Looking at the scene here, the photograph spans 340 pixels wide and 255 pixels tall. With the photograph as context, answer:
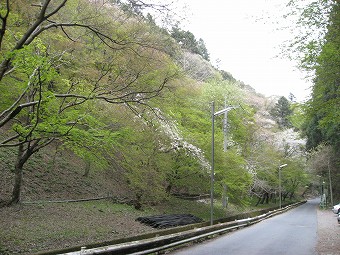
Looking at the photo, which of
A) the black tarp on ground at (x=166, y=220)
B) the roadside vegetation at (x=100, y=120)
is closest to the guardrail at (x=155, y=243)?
the black tarp on ground at (x=166, y=220)

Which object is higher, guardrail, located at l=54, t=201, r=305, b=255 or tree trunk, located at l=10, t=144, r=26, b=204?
tree trunk, located at l=10, t=144, r=26, b=204

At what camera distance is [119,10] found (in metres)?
10.7

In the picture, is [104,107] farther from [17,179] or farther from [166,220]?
[166,220]

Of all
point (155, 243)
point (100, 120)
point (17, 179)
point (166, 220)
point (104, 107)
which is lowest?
point (166, 220)

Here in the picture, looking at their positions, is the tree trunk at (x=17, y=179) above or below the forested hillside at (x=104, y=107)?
below

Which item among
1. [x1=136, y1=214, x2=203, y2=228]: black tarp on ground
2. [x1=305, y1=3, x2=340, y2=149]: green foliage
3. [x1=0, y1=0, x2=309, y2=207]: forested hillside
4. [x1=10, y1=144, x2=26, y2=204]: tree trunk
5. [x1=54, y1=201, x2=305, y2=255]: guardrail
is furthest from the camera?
[x1=136, y1=214, x2=203, y2=228]: black tarp on ground

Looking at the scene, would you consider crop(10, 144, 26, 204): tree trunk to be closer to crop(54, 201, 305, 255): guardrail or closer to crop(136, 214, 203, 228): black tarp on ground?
crop(54, 201, 305, 255): guardrail

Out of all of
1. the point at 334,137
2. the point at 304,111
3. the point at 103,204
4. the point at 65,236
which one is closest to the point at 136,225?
the point at 103,204

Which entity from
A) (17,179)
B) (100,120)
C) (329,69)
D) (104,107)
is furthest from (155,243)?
(329,69)

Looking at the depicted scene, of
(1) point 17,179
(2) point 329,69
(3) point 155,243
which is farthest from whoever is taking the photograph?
(1) point 17,179

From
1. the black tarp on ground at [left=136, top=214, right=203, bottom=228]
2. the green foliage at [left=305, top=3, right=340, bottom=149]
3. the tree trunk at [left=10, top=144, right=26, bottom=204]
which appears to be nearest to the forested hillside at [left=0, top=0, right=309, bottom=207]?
the tree trunk at [left=10, top=144, right=26, bottom=204]

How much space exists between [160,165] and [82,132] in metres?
12.9

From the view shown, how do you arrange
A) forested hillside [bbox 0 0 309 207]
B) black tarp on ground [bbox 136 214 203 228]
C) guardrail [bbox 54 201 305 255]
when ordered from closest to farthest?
guardrail [bbox 54 201 305 255] → forested hillside [bbox 0 0 309 207] → black tarp on ground [bbox 136 214 203 228]

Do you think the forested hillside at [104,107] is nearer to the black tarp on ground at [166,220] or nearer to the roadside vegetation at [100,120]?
the roadside vegetation at [100,120]
